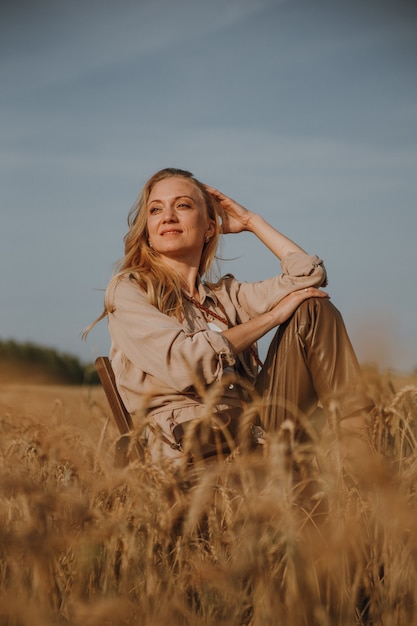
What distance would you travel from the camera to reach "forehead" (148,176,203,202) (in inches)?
173

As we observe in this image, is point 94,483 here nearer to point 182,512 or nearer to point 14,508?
point 182,512

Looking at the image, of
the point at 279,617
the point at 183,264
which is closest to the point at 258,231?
the point at 183,264

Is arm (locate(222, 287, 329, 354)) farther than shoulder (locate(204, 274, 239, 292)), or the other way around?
shoulder (locate(204, 274, 239, 292))

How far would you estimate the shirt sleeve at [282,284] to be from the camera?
4199 millimetres

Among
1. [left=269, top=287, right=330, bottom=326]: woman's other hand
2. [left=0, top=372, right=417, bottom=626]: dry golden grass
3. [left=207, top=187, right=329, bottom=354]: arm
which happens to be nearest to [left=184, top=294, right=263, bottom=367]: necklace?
[left=207, top=187, right=329, bottom=354]: arm

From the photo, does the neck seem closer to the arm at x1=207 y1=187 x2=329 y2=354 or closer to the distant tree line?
the arm at x1=207 y1=187 x2=329 y2=354

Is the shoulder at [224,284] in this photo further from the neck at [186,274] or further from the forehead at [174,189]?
the forehead at [174,189]

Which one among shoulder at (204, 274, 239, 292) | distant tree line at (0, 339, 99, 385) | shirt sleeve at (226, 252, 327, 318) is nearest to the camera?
shirt sleeve at (226, 252, 327, 318)

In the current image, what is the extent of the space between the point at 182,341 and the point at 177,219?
948mm

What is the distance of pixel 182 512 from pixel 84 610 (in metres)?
0.68

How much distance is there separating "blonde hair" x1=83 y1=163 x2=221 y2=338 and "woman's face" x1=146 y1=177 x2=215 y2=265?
6 centimetres

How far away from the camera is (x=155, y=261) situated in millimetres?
4312

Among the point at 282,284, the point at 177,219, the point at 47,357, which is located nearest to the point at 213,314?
the point at 282,284

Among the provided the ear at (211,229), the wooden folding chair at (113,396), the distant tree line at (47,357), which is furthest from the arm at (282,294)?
the distant tree line at (47,357)
